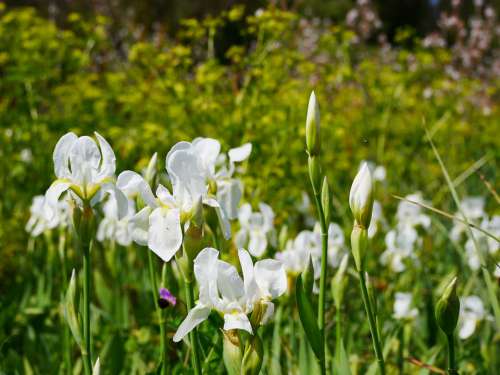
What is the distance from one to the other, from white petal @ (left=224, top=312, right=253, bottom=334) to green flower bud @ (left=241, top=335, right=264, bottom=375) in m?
0.04

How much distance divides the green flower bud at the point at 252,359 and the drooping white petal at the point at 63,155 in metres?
0.44

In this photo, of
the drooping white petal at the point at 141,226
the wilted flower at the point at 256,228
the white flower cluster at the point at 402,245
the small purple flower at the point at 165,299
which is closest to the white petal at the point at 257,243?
the wilted flower at the point at 256,228

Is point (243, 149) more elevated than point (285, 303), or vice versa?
point (243, 149)

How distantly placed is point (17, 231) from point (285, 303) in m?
1.76

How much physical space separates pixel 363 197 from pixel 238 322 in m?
0.30

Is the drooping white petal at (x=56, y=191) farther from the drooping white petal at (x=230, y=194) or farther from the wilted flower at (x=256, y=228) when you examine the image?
the wilted flower at (x=256, y=228)

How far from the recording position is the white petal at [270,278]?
34.8 inches

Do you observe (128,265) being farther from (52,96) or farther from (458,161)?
(458,161)

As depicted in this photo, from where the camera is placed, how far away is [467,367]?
181cm

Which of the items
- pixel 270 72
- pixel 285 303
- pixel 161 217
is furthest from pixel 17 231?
pixel 161 217

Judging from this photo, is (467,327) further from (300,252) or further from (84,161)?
(84,161)

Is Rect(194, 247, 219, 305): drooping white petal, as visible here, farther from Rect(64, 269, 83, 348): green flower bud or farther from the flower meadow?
Rect(64, 269, 83, 348): green flower bud

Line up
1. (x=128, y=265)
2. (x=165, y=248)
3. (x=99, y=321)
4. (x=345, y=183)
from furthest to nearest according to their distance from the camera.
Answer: (x=345, y=183) → (x=128, y=265) → (x=99, y=321) → (x=165, y=248)

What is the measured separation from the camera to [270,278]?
0.89 meters
